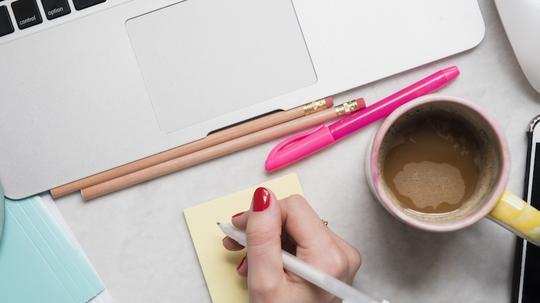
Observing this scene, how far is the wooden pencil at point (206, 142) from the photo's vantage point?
1.88ft

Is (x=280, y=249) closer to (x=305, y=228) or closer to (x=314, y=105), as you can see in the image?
(x=305, y=228)

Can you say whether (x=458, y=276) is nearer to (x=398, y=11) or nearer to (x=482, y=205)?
(x=482, y=205)

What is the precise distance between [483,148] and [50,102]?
425 mm

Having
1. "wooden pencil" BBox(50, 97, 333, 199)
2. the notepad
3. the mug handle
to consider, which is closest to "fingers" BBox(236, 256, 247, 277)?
the notepad

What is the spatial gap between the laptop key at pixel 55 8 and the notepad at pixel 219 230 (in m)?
0.24

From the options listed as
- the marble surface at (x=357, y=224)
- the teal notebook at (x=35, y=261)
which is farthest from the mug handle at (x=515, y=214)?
the teal notebook at (x=35, y=261)

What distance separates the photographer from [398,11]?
566mm

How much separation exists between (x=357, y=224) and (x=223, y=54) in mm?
222

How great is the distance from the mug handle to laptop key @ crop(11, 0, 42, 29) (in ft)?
1.52

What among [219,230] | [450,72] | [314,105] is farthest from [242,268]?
[450,72]

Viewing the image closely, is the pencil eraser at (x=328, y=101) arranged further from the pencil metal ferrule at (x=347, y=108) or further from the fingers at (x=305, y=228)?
the fingers at (x=305, y=228)

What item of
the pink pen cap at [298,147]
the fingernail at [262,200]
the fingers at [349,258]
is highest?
the pink pen cap at [298,147]

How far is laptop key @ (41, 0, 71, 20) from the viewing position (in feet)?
1.83

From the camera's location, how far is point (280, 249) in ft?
1.52
